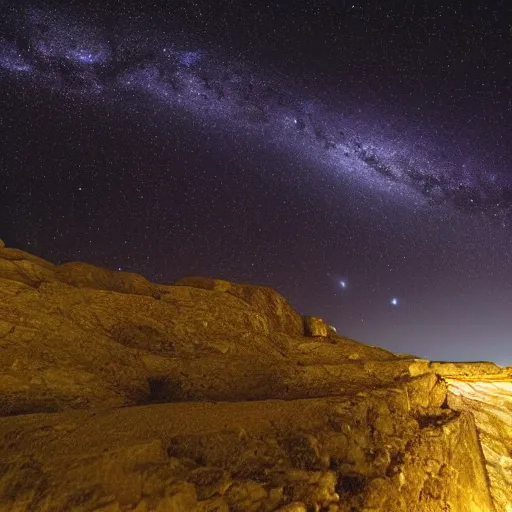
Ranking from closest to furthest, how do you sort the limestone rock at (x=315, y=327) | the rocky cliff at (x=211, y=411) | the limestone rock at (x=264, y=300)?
1. the rocky cliff at (x=211, y=411)
2. the limestone rock at (x=264, y=300)
3. the limestone rock at (x=315, y=327)

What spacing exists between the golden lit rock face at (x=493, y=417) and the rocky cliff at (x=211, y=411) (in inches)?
3.2

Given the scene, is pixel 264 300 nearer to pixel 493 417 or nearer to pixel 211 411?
pixel 211 411

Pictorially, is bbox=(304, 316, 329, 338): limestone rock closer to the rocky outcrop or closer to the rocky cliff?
the rocky cliff

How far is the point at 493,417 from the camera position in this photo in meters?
13.2

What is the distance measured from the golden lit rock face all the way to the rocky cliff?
8 cm

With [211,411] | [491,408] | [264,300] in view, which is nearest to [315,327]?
[264,300]

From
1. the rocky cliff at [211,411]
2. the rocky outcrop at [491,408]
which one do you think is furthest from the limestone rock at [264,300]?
the rocky outcrop at [491,408]

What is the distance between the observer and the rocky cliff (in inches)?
174

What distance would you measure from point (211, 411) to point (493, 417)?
12.3 m

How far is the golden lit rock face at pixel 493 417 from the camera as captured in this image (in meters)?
11.6

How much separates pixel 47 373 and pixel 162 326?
2907mm

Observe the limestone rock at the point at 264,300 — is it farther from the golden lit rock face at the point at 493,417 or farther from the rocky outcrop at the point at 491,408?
the golden lit rock face at the point at 493,417

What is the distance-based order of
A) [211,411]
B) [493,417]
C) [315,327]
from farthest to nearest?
[493,417]
[315,327]
[211,411]

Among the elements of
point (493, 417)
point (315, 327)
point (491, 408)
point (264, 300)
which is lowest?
point (493, 417)
